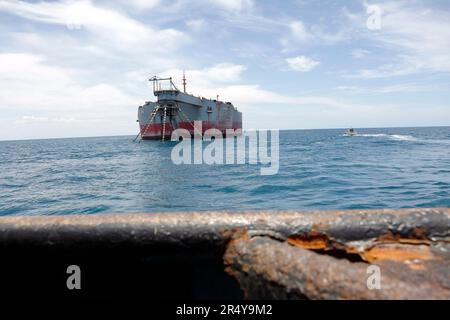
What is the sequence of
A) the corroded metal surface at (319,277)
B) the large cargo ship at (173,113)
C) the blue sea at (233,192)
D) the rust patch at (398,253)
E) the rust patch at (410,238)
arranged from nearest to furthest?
the corroded metal surface at (319,277) < the rust patch at (398,253) < the rust patch at (410,238) < the blue sea at (233,192) < the large cargo ship at (173,113)

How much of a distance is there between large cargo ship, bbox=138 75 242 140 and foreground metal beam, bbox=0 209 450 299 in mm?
40361

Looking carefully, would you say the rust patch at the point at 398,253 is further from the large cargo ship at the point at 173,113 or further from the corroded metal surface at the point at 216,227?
the large cargo ship at the point at 173,113

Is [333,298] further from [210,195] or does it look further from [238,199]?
[210,195]

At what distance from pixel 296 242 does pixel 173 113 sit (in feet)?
141

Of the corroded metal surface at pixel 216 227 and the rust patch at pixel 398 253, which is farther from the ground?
the corroded metal surface at pixel 216 227

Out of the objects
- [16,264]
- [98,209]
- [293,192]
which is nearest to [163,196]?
[98,209]

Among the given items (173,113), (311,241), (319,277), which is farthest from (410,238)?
(173,113)

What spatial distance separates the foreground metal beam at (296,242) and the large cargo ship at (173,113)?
40361 millimetres

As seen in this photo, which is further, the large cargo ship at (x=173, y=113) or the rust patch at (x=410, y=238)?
the large cargo ship at (x=173, y=113)

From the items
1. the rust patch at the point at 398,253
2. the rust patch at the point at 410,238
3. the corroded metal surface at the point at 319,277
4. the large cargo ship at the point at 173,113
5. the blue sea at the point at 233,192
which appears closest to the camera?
the corroded metal surface at the point at 319,277

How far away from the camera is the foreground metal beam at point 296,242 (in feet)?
3.47

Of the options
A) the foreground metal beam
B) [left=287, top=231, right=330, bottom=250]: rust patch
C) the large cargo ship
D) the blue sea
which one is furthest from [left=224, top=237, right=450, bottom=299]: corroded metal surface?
the large cargo ship

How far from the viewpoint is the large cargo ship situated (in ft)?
135

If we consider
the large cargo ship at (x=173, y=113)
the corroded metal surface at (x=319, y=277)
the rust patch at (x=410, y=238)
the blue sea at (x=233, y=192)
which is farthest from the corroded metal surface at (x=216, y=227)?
the large cargo ship at (x=173, y=113)
